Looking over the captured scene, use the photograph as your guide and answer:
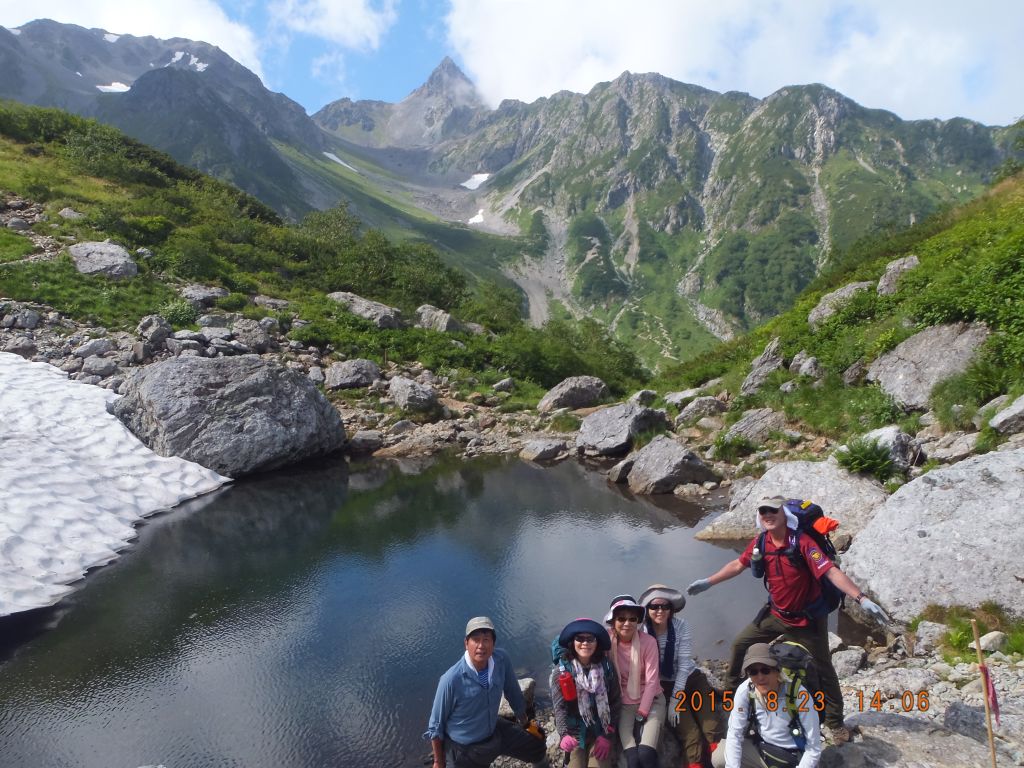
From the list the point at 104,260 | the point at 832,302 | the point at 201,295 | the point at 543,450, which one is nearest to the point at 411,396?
the point at 543,450

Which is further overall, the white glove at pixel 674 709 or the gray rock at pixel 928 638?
the gray rock at pixel 928 638

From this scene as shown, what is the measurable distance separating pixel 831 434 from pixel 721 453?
157 inches

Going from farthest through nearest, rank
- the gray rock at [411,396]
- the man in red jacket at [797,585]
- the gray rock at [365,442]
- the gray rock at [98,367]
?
the gray rock at [411,396], the gray rock at [365,442], the gray rock at [98,367], the man in red jacket at [797,585]

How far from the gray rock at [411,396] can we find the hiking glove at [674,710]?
83.1 ft

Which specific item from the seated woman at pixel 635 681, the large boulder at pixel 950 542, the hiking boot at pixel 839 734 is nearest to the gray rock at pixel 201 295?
the seated woman at pixel 635 681

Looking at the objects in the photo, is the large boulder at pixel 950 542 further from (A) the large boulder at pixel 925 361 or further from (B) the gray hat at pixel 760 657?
(A) the large boulder at pixel 925 361

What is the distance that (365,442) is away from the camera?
28.2 meters

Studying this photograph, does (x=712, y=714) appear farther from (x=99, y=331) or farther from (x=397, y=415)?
(x=99, y=331)

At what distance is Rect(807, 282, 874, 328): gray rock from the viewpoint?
2688 centimetres

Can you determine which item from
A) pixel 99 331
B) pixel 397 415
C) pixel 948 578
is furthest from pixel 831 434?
pixel 99 331

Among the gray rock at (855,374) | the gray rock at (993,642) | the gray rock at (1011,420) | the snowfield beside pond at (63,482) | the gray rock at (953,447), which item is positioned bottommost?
the snowfield beside pond at (63,482)

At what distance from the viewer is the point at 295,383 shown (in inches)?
1016

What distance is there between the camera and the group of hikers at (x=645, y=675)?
6.66 metres
